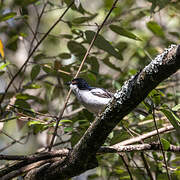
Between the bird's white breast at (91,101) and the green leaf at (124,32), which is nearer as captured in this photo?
the green leaf at (124,32)

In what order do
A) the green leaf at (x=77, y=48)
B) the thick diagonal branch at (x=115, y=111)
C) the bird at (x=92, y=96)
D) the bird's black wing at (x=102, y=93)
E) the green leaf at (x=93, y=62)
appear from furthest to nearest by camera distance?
the bird's black wing at (x=102, y=93) → the bird at (x=92, y=96) → the green leaf at (x=93, y=62) → the green leaf at (x=77, y=48) → the thick diagonal branch at (x=115, y=111)

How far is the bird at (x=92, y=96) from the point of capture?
3.65 metres

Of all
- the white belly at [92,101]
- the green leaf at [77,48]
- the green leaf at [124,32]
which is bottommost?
the white belly at [92,101]

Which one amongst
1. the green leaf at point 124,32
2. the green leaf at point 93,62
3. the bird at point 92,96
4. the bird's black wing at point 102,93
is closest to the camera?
the green leaf at point 124,32

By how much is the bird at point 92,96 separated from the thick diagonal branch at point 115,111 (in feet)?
4.58

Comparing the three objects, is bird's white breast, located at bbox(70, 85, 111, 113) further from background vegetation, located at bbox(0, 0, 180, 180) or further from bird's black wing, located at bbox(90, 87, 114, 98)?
background vegetation, located at bbox(0, 0, 180, 180)

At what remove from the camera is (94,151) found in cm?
198

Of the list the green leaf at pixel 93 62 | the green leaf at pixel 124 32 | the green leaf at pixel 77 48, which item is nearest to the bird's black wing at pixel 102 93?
the green leaf at pixel 93 62

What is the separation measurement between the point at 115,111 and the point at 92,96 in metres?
2.21

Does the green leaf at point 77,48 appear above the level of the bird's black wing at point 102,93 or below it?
above

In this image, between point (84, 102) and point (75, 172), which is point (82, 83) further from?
point (75, 172)

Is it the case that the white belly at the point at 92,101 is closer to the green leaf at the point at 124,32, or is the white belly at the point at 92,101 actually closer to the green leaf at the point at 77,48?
the green leaf at the point at 77,48

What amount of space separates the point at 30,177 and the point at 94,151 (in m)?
0.68

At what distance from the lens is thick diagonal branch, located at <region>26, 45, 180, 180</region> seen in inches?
56.1
